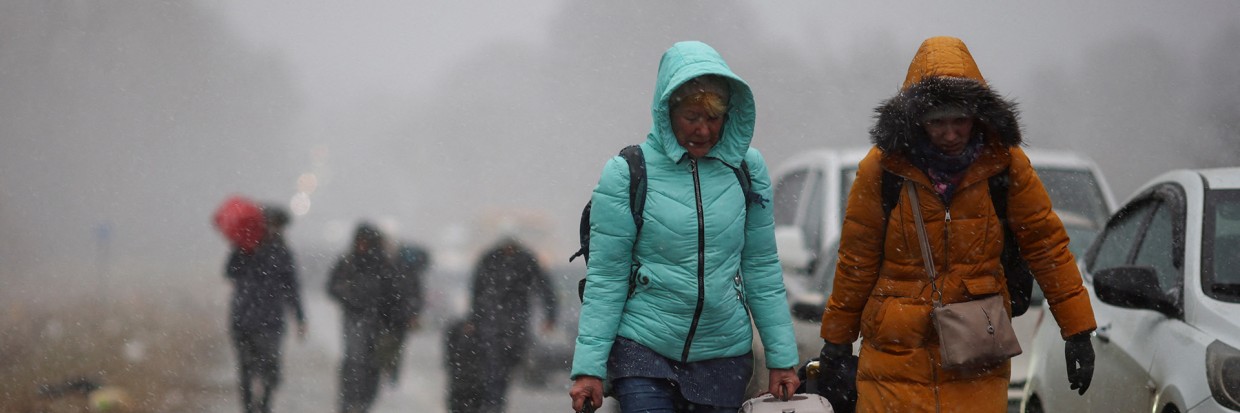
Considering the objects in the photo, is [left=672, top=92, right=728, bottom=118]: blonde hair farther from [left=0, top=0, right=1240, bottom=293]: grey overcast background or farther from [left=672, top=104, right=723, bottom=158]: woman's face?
[left=0, top=0, right=1240, bottom=293]: grey overcast background

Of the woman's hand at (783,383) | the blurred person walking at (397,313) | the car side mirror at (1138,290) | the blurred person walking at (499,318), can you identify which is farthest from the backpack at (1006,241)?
the blurred person walking at (397,313)

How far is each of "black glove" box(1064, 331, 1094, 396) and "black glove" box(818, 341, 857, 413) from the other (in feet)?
1.86

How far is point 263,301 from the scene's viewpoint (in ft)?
23.4

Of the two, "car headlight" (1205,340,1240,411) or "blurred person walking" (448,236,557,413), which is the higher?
"blurred person walking" (448,236,557,413)

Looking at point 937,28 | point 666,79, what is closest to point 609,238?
point 666,79

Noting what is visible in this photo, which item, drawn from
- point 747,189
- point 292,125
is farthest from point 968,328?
point 292,125

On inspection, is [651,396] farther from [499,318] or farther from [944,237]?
[499,318]

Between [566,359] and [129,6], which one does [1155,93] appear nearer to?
[566,359]

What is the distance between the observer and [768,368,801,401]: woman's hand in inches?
137

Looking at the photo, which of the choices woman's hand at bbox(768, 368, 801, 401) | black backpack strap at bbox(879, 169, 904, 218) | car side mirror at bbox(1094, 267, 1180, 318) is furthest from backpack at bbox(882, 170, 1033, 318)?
car side mirror at bbox(1094, 267, 1180, 318)

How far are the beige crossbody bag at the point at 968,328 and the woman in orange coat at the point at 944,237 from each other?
0.07 feet

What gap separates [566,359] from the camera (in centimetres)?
805

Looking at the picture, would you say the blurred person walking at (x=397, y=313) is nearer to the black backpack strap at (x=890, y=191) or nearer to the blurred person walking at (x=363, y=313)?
the blurred person walking at (x=363, y=313)

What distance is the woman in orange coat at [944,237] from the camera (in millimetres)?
3314
